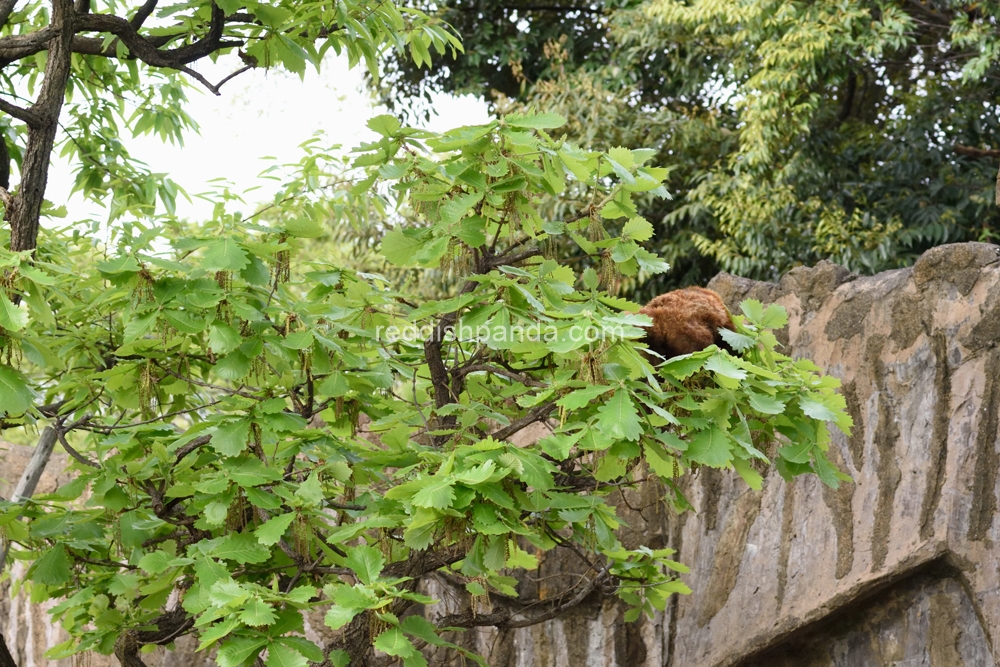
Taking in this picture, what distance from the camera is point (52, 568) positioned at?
3.65m

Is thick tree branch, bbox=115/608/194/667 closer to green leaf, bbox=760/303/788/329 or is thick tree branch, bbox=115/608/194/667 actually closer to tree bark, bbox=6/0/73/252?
tree bark, bbox=6/0/73/252

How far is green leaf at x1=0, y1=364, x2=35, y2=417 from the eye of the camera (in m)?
2.85

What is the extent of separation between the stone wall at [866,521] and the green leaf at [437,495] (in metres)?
1.76

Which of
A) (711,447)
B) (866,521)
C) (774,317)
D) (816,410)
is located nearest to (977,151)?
(866,521)

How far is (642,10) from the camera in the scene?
952cm

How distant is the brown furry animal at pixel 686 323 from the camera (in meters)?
3.69

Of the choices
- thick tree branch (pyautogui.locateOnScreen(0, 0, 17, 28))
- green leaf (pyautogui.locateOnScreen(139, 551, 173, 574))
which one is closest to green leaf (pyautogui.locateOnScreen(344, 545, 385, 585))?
green leaf (pyautogui.locateOnScreen(139, 551, 173, 574))

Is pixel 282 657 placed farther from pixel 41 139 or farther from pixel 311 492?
pixel 41 139

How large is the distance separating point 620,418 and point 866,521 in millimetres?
2528

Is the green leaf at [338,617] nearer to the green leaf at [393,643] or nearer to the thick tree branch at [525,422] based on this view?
the green leaf at [393,643]

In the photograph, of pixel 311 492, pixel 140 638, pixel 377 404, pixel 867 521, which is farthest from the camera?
pixel 867 521

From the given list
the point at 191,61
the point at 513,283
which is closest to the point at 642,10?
the point at 191,61

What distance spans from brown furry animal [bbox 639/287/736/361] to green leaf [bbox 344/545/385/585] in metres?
1.29

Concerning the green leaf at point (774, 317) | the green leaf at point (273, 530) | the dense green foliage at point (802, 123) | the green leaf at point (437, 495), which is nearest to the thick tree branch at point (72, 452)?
the green leaf at point (273, 530)
